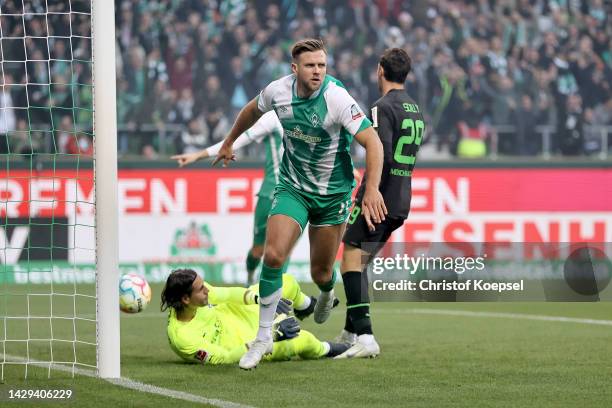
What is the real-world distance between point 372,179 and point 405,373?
1293 mm

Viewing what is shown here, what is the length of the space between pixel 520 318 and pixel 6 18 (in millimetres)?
9026

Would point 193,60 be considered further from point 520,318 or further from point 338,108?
point 338,108

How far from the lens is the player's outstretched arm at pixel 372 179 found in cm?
716

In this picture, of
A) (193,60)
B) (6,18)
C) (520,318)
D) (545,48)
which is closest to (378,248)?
(520,318)

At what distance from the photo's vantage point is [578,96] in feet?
64.1

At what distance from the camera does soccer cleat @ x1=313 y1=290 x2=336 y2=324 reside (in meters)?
8.66

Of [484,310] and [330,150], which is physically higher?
[330,150]

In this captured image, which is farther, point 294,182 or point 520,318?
point 520,318

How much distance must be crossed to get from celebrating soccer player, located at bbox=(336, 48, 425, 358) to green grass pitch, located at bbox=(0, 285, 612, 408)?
0.43 m

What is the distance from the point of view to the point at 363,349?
834 centimetres

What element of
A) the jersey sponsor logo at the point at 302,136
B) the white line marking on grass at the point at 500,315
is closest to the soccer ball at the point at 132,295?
the jersey sponsor logo at the point at 302,136

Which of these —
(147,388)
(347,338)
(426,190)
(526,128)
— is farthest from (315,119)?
(526,128)

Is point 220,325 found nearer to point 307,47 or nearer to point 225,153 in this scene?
point 225,153

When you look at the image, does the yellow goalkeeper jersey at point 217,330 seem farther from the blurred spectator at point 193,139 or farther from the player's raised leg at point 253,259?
the blurred spectator at point 193,139
